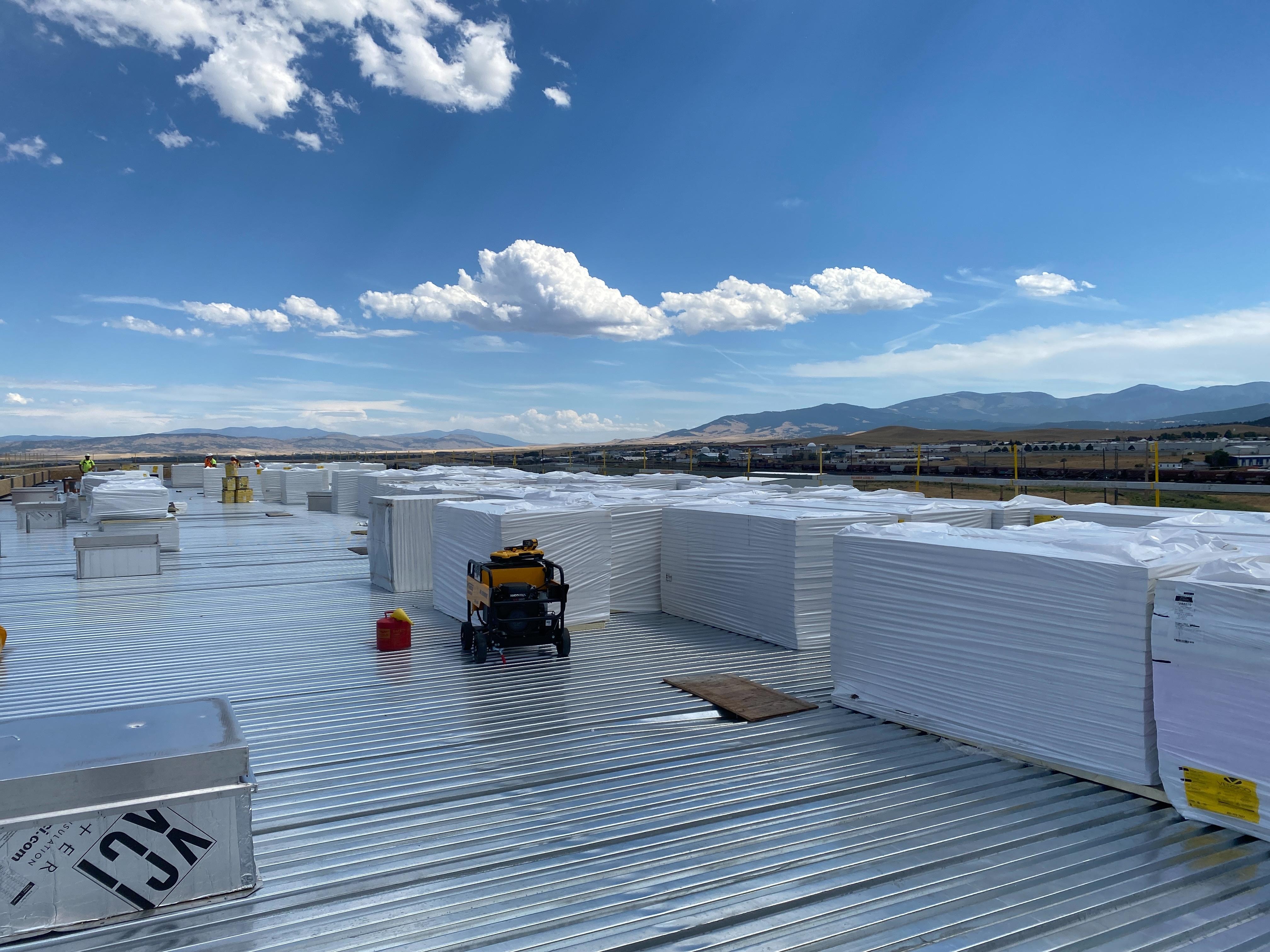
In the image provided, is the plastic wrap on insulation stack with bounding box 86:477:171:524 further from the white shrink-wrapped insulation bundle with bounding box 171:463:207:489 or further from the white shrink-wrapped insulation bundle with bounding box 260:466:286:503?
the white shrink-wrapped insulation bundle with bounding box 171:463:207:489

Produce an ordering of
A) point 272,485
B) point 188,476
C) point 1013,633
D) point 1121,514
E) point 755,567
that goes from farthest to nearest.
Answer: point 188,476
point 272,485
point 755,567
point 1121,514
point 1013,633

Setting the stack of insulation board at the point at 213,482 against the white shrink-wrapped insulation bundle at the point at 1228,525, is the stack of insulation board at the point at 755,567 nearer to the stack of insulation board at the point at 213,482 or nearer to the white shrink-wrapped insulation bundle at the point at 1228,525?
the white shrink-wrapped insulation bundle at the point at 1228,525

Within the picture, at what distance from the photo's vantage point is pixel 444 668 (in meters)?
7.88

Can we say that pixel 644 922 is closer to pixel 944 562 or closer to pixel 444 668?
pixel 944 562

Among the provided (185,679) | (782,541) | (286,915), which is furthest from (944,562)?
(185,679)

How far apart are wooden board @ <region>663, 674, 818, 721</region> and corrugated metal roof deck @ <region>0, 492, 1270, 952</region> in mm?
146

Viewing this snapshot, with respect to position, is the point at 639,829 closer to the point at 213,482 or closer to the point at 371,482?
the point at 371,482

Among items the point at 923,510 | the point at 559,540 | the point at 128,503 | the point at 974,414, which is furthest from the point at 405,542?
the point at 974,414

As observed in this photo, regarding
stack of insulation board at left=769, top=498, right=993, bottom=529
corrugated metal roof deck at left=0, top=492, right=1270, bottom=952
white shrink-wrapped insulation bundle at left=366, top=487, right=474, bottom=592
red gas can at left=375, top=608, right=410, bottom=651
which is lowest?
corrugated metal roof deck at left=0, top=492, right=1270, bottom=952

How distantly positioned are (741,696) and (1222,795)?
337 cm

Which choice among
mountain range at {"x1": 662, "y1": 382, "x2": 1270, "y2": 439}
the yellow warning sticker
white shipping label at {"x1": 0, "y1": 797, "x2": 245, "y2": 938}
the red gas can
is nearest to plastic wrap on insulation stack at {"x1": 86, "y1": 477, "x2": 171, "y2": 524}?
the red gas can

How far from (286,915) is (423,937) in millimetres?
693

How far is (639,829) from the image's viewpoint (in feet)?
14.2

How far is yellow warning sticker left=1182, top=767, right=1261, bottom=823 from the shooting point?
417 cm
